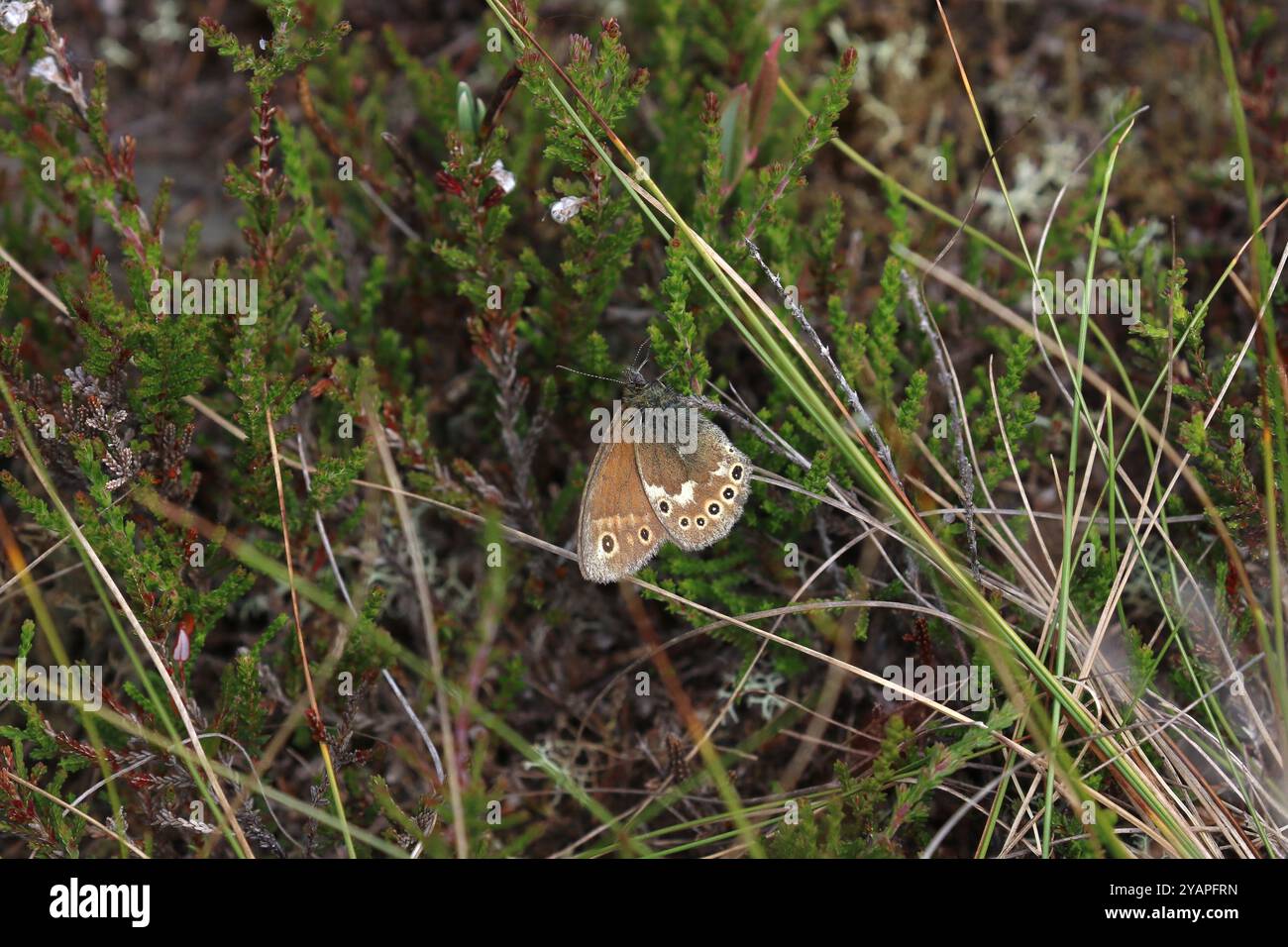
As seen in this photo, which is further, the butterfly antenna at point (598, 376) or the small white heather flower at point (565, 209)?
the butterfly antenna at point (598, 376)

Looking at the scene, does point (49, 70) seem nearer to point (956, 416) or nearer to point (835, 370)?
point (835, 370)

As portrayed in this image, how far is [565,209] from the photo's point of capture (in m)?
3.29

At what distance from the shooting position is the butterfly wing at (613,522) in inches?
127

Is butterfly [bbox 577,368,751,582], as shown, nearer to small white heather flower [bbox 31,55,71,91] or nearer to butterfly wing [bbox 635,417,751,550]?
butterfly wing [bbox 635,417,751,550]

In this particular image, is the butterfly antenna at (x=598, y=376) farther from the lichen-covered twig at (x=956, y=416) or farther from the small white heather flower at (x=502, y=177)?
the lichen-covered twig at (x=956, y=416)

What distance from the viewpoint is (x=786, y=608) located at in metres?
3.17

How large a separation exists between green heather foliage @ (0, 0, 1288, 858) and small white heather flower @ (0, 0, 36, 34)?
0.16ft

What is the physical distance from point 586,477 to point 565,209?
1.02 meters

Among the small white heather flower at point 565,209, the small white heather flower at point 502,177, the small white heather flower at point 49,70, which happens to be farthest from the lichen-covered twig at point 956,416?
the small white heather flower at point 49,70

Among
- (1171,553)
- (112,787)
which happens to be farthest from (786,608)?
(112,787)

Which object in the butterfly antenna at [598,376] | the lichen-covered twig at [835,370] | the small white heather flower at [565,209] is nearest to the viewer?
the lichen-covered twig at [835,370]

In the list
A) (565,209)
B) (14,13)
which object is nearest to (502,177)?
(565,209)

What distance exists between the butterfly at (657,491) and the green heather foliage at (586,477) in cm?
17

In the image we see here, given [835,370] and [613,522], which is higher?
[835,370]
